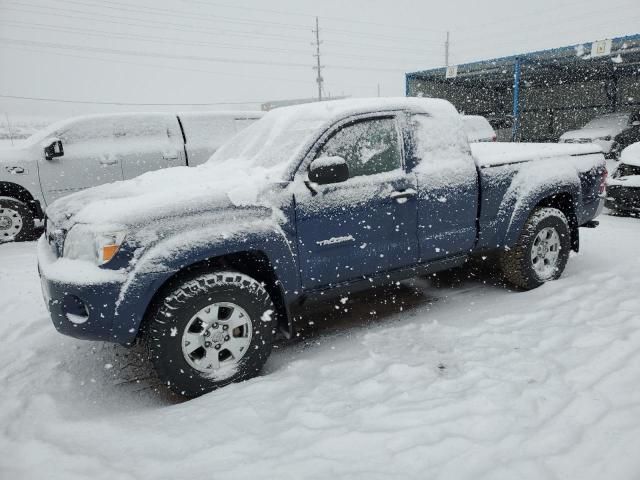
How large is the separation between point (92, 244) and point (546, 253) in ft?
12.8

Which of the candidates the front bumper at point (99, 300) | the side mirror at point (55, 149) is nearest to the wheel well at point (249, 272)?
the front bumper at point (99, 300)

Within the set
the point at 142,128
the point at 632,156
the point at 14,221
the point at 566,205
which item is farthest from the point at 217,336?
the point at 632,156

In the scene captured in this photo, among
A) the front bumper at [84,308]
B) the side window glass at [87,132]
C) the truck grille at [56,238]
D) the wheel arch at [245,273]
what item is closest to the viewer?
the front bumper at [84,308]

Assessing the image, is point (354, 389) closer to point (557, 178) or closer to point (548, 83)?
point (557, 178)

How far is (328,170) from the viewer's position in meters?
2.90

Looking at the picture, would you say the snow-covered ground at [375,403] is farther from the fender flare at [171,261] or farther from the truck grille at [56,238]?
the truck grille at [56,238]

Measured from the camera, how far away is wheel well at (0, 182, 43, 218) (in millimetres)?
6609

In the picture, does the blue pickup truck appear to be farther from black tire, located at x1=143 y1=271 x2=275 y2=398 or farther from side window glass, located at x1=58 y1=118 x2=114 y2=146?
side window glass, located at x1=58 y1=118 x2=114 y2=146

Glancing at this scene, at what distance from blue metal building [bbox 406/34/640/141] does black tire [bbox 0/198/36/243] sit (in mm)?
14800

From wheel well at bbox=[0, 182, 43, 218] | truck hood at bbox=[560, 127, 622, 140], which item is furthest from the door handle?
truck hood at bbox=[560, 127, 622, 140]

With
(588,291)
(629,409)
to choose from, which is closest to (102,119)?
(588,291)

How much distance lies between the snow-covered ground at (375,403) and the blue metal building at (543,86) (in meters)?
14.0

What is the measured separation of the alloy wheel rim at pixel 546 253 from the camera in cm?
431

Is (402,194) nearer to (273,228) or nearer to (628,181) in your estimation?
(273,228)
